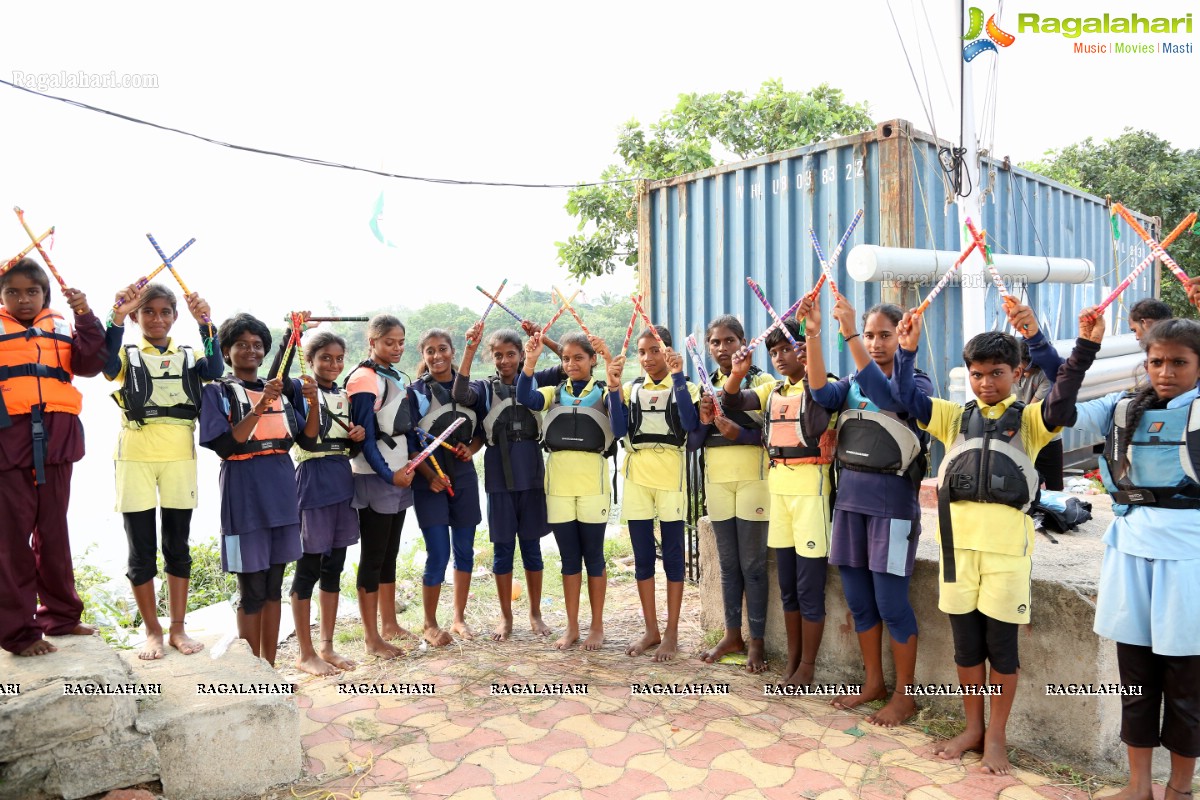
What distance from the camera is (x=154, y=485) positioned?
344 cm

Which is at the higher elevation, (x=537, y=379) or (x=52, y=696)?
(x=537, y=379)

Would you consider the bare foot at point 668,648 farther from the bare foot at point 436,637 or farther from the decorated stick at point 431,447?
the decorated stick at point 431,447

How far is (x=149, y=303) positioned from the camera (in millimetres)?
3455

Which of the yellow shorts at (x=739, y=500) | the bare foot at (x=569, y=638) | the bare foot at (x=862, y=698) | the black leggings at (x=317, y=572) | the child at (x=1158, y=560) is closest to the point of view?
the child at (x=1158, y=560)

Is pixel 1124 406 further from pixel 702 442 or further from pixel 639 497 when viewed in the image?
pixel 639 497

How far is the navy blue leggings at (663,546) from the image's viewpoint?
13.9ft

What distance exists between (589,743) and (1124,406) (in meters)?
2.32

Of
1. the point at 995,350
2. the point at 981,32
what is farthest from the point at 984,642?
the point at 981,32

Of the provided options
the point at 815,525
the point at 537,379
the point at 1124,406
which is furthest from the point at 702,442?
the point at 1124,406

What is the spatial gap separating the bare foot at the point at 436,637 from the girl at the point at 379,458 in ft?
0.63

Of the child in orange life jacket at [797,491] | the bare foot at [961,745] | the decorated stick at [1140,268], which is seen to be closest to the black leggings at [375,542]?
the child in orange life jacket at [797,491]

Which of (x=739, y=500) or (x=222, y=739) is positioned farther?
(x=739, y=500)

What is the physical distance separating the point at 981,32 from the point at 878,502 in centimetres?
406

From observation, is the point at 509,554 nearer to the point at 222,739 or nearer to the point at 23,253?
the point at 222,739
